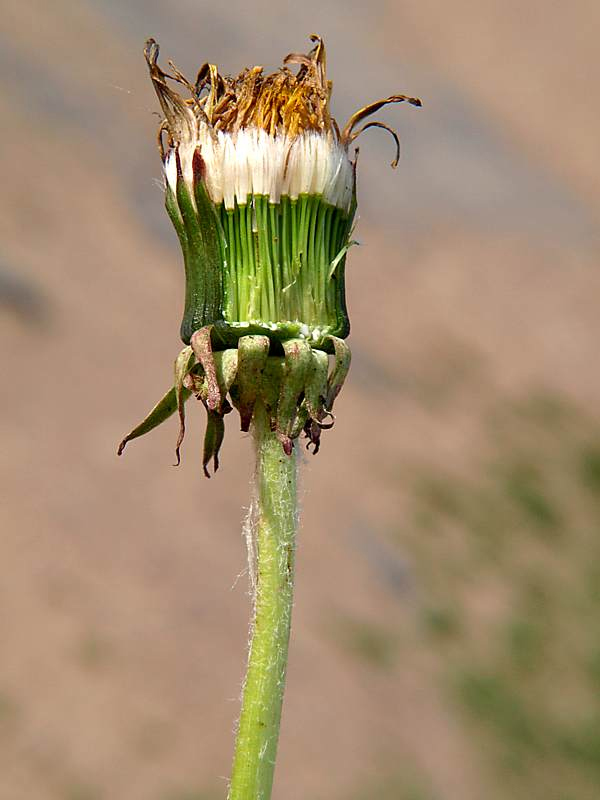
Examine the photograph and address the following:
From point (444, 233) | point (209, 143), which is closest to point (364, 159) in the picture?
point (444, 233)

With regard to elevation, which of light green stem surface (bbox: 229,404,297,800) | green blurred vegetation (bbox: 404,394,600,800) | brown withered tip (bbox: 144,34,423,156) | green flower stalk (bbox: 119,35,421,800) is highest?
green blurred vegetation (bbox: 404,394,600,800)

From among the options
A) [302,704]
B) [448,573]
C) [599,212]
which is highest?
[599,212]

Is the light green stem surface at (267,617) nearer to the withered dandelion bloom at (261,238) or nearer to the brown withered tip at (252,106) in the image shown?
the withered dandelion bloom at (261,238)

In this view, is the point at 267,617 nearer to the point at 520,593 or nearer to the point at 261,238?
the point at 261,238

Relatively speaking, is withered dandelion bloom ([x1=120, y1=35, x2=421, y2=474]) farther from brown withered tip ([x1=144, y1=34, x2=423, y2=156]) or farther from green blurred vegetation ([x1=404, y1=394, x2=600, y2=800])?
green blurred vegetation ([x1=404, y1=394, x2=600, y2=800])

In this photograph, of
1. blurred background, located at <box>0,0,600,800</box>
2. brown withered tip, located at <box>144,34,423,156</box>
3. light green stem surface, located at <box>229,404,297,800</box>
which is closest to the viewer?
light green stem surface, located at <box>229,404,297,800</box>

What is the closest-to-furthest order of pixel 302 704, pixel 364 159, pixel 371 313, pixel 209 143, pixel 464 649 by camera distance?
pixel 209 143 → pixel 302 704 → pixel 464 649 → pixel 371 313 → pixel 364 159

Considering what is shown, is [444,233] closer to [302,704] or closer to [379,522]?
[379,522]

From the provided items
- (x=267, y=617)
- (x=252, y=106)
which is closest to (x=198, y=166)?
(x=252, y=106)

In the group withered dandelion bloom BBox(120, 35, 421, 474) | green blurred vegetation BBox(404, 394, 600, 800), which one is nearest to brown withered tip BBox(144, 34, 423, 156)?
withered dandelion bloom BBox(120, 35, 421, 474)
